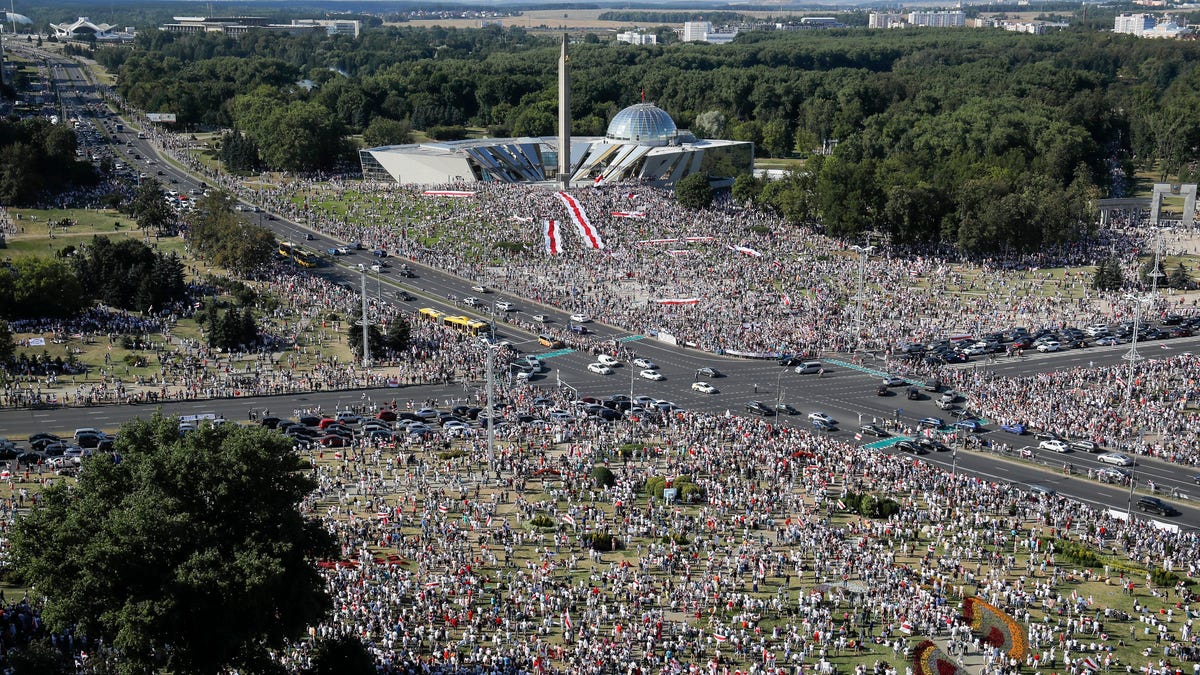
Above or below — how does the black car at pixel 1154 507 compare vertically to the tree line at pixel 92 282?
below

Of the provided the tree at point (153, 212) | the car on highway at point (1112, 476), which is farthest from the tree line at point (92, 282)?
the car on highway at point (1112, 476)

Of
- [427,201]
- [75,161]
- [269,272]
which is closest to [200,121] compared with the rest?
[75,161]

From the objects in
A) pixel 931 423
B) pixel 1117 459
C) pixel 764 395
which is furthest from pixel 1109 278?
pixel 764 395

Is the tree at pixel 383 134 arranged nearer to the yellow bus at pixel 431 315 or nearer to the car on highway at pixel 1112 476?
the yellow bus at pixel 431 315

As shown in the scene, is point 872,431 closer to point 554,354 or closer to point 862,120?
point 554,354

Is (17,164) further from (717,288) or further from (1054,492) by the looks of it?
(1054,492)
